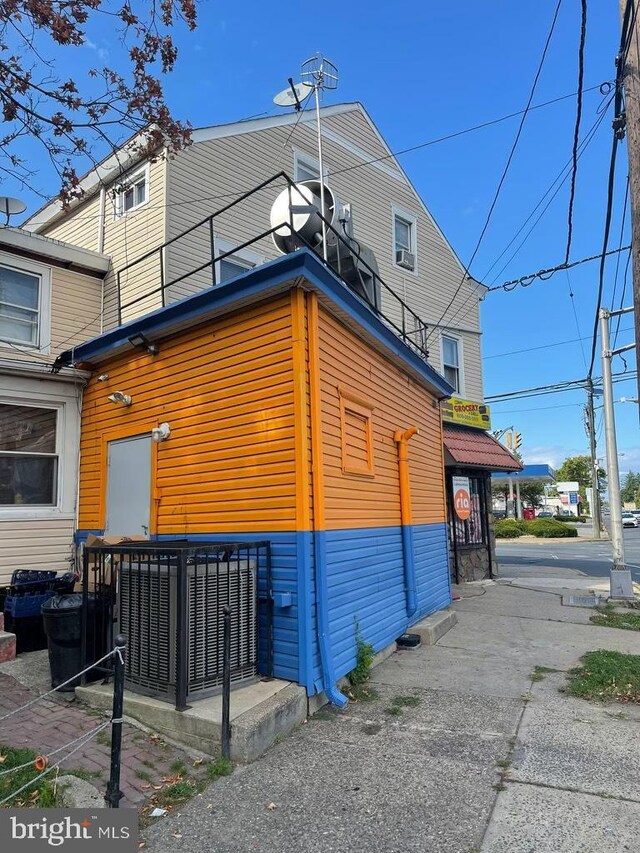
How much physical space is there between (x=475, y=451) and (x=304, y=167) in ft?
25.5

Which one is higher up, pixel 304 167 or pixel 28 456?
pixel 304 167

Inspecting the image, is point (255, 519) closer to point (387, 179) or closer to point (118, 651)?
point (118, 651)

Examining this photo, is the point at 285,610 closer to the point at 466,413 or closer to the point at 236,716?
the point at 236,716

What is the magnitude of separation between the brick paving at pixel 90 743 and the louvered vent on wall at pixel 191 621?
0.44 m

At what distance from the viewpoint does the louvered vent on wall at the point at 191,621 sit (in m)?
4.73

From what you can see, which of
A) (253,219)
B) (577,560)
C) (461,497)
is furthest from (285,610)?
(577,560)

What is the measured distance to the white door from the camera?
728cm

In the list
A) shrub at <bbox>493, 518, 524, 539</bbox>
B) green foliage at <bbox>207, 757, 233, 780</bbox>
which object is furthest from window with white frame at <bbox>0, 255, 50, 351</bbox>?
shrub at <bbox>493, 518, 524, 539</bbox>

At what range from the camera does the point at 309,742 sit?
4559 mm

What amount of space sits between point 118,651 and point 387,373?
5.71 m

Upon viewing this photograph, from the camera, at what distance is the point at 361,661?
615cm


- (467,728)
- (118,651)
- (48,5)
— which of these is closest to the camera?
(118,651)

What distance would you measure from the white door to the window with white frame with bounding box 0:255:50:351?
2474mm

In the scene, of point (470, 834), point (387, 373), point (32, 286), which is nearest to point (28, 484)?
point (32, 286)
